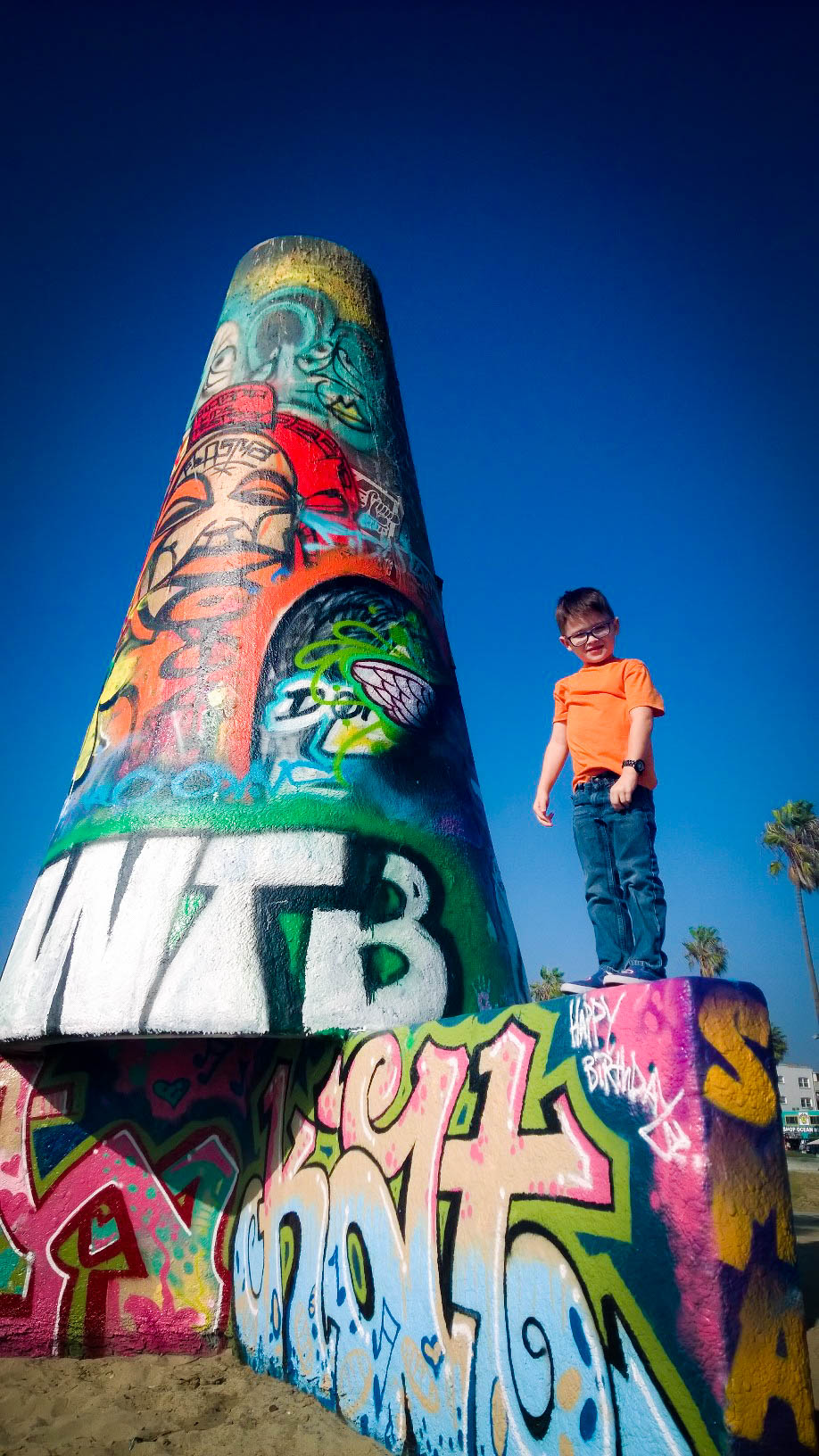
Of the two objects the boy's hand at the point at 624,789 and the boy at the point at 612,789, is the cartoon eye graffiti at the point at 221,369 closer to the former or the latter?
the boy at the point at 612,789

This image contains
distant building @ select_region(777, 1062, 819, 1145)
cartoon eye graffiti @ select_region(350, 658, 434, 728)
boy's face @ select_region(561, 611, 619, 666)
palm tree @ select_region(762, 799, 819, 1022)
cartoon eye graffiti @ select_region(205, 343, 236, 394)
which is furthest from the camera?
distant building @ select_region(777, 1062, 819, 1145)

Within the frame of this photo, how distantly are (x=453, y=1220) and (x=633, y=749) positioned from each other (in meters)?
1.90

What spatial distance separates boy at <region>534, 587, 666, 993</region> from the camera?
3457mm

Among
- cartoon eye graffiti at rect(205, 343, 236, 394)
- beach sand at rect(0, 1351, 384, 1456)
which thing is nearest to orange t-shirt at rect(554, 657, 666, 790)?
beach sand at rect(0, 1351, 384, 1456)

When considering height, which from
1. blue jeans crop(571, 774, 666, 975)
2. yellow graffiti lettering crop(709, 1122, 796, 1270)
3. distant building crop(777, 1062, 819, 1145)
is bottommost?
distant building crop(777, 1062, 819, 1145)

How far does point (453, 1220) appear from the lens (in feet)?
9.60

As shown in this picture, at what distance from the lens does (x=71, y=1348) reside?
4434 millimetres

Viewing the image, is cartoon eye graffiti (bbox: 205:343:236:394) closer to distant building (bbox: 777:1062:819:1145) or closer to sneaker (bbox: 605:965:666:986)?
sneaker (bbox: 605:965:666:986)

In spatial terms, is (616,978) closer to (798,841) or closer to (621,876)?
(621,876)

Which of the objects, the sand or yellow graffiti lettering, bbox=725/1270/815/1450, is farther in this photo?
the sand

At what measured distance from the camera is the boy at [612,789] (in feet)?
11.3

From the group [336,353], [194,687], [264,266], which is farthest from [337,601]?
[264,266]

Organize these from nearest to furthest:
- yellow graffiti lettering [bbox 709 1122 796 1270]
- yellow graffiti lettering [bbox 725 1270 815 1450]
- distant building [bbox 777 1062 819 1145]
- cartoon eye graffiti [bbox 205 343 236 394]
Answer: yellow graffiti lettering [bbox 725 1270 815 1450] → yellow graffiti lettering [bbox 709 1122 796 1270] → cartoon eye graffiti [bbox 205 343 236 394] → distant building [bbox 777 1062 819 1145]

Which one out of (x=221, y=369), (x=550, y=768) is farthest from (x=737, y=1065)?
(x=221, y=369)
